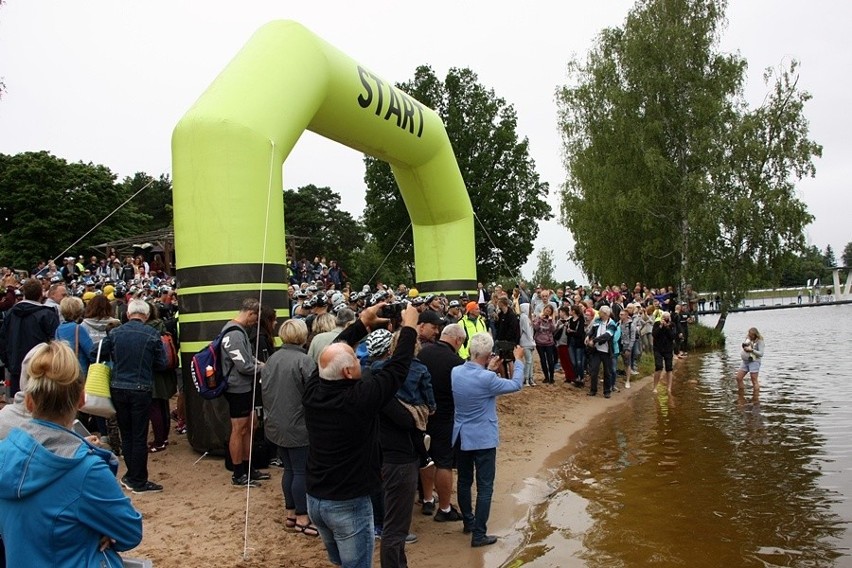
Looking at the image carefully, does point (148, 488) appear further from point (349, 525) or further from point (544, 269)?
point (544, 269)

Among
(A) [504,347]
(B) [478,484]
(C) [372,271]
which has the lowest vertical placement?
(B) [478,484]

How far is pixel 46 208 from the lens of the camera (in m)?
38.8

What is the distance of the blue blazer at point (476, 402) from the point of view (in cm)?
570

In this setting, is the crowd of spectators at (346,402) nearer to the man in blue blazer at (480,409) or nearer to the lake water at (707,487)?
the man in blue blazer at (480,409)

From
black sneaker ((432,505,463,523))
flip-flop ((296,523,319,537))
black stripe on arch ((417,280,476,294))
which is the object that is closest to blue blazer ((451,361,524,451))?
black sneaker ((432,505,463,523))

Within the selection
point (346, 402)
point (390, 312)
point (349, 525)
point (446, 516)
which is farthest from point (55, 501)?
point (446, 516)

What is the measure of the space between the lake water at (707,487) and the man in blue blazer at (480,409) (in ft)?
2.06

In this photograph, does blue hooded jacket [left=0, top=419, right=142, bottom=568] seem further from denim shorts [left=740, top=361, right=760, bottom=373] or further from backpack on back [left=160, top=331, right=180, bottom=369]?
denim shorts [left=740, top=361, right=760, bottom=373]

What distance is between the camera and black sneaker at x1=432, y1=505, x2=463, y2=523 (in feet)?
21.4

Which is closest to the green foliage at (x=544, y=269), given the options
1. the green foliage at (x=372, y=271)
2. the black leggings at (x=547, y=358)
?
the green foliage at (x=372, y=271)

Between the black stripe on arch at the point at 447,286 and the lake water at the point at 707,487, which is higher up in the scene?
the black stripe on arch at the point at 447,286

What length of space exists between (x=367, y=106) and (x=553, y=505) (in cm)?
643

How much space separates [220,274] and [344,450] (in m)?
4.27

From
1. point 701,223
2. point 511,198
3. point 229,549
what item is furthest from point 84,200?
point 229,549
